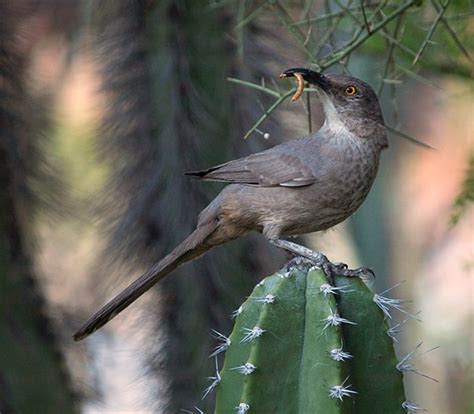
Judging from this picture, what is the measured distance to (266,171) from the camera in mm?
2650

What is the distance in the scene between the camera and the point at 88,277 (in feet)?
11.8

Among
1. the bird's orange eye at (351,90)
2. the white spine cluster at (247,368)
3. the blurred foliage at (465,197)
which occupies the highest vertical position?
the white spine cluster at (247,368)

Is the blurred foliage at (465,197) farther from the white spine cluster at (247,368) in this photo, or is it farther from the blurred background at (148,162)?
the white spine cluster at (247,368)

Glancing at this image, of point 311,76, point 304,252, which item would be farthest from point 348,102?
point 304,252

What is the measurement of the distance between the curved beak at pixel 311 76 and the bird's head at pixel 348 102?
0.01m

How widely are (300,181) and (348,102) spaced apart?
25 cm

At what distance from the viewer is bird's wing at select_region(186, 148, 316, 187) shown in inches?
101

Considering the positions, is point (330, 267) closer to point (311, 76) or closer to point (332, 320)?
point (332, 320)

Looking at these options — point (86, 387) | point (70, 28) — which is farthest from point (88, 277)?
point (70, 28)

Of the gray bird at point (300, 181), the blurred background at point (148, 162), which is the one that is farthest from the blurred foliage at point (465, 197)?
the gray bird at point (300, 181)

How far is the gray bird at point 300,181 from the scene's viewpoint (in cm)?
255

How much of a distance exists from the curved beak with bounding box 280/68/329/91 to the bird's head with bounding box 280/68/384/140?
0.01 m

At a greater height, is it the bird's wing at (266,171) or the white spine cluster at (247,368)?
the white spine cluster at (247,368)

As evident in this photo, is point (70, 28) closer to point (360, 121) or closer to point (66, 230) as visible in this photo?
point (66, 230)
